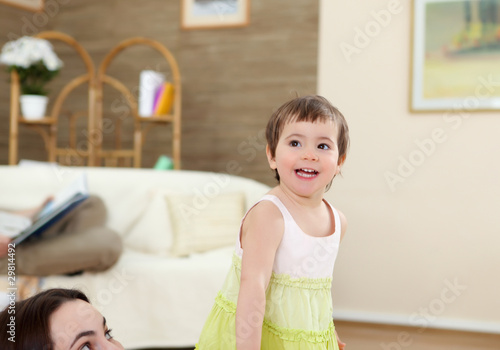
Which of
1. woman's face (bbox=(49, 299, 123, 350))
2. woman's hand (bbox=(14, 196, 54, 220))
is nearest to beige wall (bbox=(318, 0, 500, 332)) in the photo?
woman's hand (bbox=(14, 196, 54, 220))

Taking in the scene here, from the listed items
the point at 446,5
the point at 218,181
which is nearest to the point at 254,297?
the point at 218,181

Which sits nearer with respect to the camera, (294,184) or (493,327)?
(294,184)

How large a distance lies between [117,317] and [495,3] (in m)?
2.68

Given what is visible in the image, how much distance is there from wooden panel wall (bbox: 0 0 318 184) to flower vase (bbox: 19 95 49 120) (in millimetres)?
657

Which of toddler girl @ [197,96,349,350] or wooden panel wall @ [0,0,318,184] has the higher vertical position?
wooden panel wall @ [0,0,318,184]

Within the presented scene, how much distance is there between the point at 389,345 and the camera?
288 centimetres

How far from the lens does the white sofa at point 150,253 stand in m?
2.34

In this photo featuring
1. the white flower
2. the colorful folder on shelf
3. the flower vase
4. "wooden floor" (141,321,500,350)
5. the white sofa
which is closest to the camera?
the white sofa

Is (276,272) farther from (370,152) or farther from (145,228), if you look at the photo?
(370,152)

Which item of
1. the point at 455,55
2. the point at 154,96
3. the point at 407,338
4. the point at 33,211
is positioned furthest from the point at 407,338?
the point at 154,96

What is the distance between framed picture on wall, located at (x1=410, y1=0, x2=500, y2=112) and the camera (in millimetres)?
3232

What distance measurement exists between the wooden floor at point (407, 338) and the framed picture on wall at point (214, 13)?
85.4 inches

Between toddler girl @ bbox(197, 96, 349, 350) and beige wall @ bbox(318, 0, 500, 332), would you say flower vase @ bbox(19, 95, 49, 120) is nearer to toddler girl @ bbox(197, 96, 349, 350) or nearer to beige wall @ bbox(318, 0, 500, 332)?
beige wall @ bbox(318, 0, 500, 332)

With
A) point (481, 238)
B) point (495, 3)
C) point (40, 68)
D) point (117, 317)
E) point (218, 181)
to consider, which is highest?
point (495, 3)
